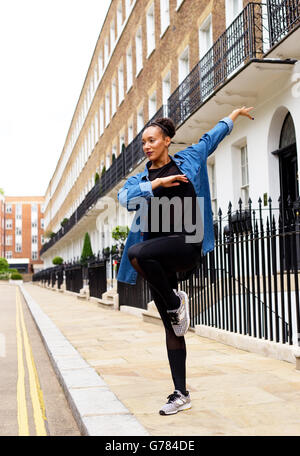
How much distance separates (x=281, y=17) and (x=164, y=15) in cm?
1079

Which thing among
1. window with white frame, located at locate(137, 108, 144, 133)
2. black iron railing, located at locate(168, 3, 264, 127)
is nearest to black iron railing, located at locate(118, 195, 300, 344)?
black iron railing, located at locate(168, 3, 264, 127)

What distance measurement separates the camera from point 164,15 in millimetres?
21750

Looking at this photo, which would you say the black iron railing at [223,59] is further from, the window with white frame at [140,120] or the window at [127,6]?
the window at [127,6]

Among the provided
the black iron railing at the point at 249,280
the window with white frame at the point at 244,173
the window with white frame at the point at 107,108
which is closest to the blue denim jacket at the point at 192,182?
the black iron railing at the point at 249,280

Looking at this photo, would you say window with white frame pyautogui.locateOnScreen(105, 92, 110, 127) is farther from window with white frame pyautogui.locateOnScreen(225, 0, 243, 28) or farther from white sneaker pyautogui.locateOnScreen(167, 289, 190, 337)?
white sneaker pyautogui.locateOnScreen(167, 289, 190, 337)

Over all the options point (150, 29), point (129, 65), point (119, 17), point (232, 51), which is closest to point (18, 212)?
point (119, 17)

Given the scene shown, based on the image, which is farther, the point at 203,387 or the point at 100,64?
the point at 100,64

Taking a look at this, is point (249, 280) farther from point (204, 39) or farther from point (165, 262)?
point (204, 39)

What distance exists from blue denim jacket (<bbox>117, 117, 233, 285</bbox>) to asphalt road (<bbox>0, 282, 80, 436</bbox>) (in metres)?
1.17

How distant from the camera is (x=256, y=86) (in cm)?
1326

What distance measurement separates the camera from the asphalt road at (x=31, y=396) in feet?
12.6

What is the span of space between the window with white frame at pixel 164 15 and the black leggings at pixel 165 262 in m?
19.1
